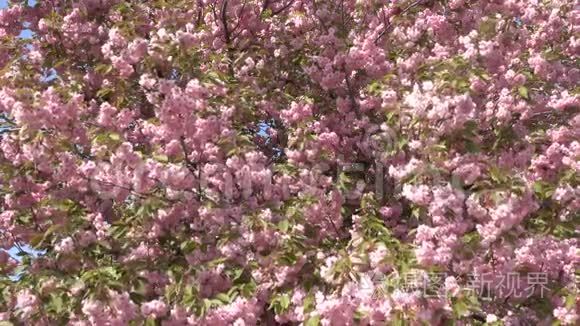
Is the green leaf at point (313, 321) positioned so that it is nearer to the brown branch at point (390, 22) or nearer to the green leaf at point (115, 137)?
the green leaf at point (115, 137)

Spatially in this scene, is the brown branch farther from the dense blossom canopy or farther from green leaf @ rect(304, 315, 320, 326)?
green leaf @ rect(304, 315, 320, 326)

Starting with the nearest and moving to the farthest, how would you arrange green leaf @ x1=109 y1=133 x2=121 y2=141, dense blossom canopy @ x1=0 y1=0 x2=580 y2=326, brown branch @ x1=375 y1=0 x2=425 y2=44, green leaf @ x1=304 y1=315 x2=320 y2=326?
green leaf @ x1=304 y1=315 x2=320 y2=326 < dense blossom canopy @ x1=0 y1=0 x2=580 y2=326 < green leaf @ x1=109 y1=133 x2=121 y2=141 < brown branch @ x1=375 y1=0 x2=425 y2=44

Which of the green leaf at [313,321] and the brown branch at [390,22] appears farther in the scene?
the brown branch at [390,22]

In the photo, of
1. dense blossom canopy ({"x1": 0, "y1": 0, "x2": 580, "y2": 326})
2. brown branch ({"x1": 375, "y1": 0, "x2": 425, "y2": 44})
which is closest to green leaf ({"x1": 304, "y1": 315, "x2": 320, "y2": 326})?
dense blossom canopy ({"x1": 0, "y1": 0, "x2": 580, "y2": 326})

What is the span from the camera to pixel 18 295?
5059 millimetres

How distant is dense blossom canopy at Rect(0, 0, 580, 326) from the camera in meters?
4.91

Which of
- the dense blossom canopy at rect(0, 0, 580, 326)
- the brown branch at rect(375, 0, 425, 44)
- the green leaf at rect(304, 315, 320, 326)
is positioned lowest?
the green leaf at rect(304, 315, 320, 326)

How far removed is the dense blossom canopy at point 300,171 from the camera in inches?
193

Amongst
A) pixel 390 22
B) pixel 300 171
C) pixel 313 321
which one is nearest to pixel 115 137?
pixel 300 171

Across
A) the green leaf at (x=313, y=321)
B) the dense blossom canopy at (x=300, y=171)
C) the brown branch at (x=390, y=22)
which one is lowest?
the green leaf at (x=313, y=321)

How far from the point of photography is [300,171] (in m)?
6.40

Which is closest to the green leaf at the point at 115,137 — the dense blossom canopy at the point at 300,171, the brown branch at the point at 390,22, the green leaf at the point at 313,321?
the dense blossom canopy at the point at 300,171

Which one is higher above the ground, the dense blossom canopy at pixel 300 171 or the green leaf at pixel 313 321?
the dense blossom canopy at pixel 300 171

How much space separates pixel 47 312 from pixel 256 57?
13.3 feet
